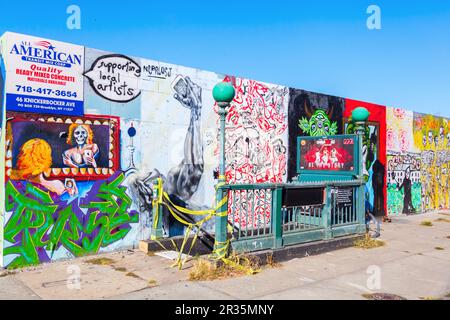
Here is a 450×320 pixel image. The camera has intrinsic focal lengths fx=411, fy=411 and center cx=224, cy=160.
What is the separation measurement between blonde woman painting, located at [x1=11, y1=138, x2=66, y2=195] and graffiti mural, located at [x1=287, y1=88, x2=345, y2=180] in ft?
22.5

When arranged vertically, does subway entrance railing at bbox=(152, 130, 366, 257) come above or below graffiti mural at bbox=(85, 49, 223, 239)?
below

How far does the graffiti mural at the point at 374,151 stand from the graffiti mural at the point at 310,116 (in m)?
0.59

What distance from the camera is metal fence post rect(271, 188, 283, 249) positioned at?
7.71m

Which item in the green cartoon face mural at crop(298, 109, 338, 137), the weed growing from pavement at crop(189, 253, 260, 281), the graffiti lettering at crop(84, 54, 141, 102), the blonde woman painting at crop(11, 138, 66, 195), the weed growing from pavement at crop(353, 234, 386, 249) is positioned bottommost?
the weed growing from pavement at crop(353, 234, 386, 249)

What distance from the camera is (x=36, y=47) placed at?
710 cm

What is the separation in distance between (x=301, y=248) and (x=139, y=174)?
3610mm

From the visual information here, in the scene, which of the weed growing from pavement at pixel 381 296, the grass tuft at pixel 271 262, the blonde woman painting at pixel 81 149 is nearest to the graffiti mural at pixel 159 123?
the blonde woman painting at pixel 81 149

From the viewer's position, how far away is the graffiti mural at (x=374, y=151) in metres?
A: 14.2

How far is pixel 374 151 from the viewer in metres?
14.7

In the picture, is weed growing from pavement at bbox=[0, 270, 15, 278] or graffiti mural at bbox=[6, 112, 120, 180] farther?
graffiti mural at bbox=[6, 112, 120, 180]

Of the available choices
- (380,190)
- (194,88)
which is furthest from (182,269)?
(380,190)

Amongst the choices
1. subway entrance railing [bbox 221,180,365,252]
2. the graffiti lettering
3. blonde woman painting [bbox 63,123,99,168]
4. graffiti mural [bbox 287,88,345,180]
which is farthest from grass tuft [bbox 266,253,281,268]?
graffiti mural [bbox 287,88,345,180]

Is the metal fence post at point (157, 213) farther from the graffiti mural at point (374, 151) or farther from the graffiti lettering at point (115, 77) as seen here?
the graffiti mural at point (374, 151)

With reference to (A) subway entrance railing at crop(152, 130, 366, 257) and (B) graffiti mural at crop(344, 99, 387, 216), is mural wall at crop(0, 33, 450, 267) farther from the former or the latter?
(B) graffiti mural at crop(344, 99, 387, 216)
